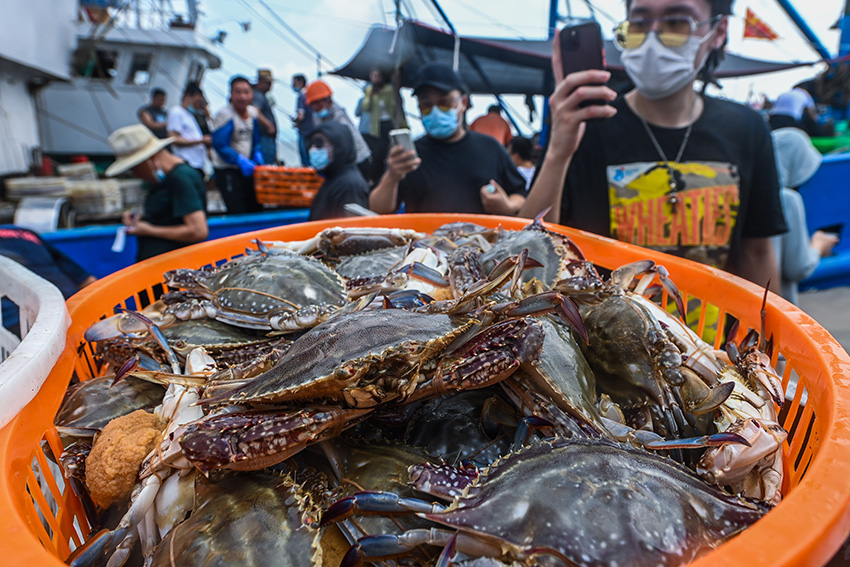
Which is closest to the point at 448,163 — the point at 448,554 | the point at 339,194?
the point at 339,194

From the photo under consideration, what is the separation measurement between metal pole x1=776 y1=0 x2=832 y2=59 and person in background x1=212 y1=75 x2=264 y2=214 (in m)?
8.89

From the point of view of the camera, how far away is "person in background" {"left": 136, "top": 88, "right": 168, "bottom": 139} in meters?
9.50

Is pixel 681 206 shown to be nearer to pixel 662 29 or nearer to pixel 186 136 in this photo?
pixel 662 29

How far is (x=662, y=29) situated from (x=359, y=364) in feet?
7.81

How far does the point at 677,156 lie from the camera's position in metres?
2.48

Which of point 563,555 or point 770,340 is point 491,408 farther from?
point 770,340

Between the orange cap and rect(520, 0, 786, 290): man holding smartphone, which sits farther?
the orange cap

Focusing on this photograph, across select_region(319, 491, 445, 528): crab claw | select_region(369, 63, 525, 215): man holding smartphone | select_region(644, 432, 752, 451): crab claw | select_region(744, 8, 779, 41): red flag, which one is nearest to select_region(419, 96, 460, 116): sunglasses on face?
select_region(369, 63, 525, 215): man holding smartphone

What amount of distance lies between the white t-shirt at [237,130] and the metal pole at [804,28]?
8907 mm

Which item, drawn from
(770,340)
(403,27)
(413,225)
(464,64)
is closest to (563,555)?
(770,340)

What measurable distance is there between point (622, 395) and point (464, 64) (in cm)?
1243

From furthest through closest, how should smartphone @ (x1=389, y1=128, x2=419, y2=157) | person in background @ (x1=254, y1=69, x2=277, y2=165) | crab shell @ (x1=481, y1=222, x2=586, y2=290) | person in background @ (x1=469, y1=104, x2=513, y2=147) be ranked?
1. person in background @ (x1=254, y1=69, x2=277, y2=165)
2. person in background @ (x1=469, y1=104, x2=513, y2=147)
3. smartphone @ (x1=389, y1=128, x2=419, y2=157)
4. crab shell @ (x1=481, y1=222, x2=586, y2=290)

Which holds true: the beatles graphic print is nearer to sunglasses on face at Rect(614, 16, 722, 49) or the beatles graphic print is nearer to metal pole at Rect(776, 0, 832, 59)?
sunglasses on face at Rect(614, 16, 722, 49)

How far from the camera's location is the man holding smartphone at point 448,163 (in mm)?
3686
